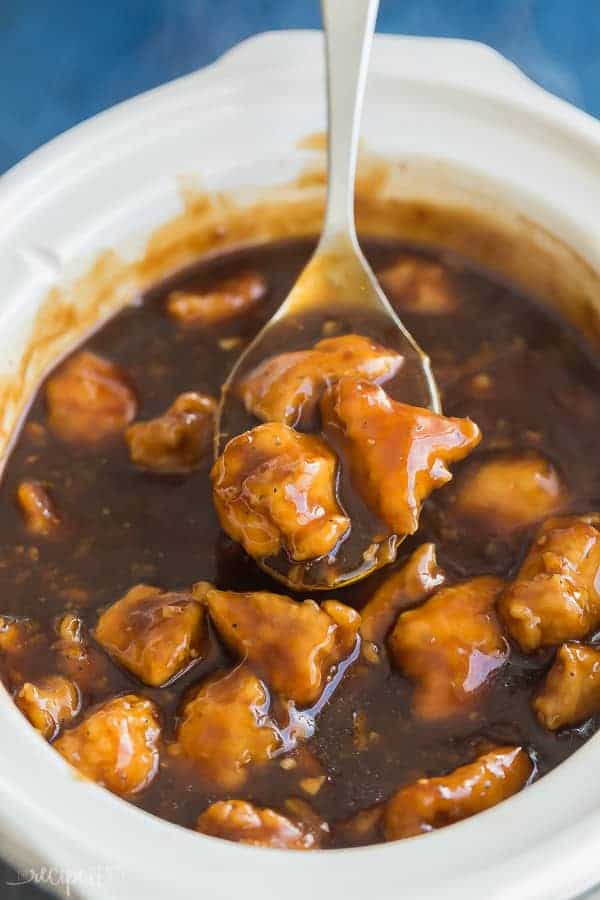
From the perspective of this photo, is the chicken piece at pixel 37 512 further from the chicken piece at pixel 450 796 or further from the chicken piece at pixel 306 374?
the chicken piece at pixel 450 796

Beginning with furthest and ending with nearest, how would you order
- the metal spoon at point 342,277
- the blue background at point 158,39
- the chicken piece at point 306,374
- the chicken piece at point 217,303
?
the blue background at point 158,39, the chicken piece at point 217,303, the metal spoon at point 342,277, the chicken piece at point 306,374

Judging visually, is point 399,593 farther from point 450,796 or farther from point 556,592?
point 450,796

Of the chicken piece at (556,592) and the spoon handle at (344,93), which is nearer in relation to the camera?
the chicken piece at (556,592)

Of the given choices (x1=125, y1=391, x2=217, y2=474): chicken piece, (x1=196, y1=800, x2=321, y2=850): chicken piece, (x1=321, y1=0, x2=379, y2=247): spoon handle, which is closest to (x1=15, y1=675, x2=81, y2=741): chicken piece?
(x1=196, y1=800, x2=321, y2=850): chicken piece

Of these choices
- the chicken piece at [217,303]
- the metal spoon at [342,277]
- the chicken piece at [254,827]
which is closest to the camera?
the chicken piece at [254,827]

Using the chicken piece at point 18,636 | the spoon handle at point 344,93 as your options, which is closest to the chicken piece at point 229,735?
the chicken piece at point 18,636

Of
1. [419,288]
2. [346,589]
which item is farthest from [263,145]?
[346,589]

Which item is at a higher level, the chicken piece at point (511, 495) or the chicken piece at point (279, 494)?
the chicken piece at point (279, 494)
